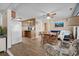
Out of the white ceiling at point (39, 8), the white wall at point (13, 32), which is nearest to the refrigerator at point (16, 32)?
the white wall at point (13, 32)

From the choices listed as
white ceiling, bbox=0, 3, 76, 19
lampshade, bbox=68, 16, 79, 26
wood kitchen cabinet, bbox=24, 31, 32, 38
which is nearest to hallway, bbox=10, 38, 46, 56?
wood kitchen cabinet, bbox=24, 31, 32, 38

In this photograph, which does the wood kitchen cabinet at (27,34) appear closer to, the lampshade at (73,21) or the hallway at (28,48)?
the hallway at (28,48)

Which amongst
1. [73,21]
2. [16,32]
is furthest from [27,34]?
[73,21]

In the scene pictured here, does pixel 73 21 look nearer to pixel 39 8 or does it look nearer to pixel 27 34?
pixel 39 8

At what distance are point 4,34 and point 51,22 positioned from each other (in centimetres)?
94

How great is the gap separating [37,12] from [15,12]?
1.38ft

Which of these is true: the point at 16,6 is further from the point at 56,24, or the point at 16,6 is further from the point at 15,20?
the point at 56,24

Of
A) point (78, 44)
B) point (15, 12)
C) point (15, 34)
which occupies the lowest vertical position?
point (78, 44)

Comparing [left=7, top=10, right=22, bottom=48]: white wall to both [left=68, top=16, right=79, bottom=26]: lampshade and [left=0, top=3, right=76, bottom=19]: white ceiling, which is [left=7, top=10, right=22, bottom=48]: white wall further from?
[left=68, top=16, right=79, bottom=26]: lampshade

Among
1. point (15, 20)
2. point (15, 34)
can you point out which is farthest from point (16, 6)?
point (15, 34)

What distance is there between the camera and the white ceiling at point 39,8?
2.02 metres

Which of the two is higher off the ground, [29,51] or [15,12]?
[15,12]

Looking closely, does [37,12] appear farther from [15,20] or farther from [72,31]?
[72,31]

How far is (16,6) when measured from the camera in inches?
79.5
